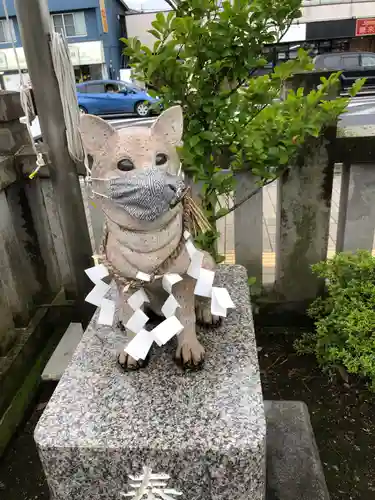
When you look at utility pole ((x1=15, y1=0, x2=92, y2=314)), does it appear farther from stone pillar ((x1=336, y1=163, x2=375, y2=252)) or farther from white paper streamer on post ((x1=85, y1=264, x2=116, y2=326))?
stone pillar ((x1=336, y1=163, x2=375, y2=252))

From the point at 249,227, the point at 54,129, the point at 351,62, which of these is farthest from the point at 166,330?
the point at 351,62

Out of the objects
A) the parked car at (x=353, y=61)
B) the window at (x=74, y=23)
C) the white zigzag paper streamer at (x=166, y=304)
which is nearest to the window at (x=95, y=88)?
the window at (x=74, y=23)

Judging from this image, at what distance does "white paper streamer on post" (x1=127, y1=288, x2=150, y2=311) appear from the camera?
49.7 inches

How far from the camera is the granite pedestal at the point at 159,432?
108cm

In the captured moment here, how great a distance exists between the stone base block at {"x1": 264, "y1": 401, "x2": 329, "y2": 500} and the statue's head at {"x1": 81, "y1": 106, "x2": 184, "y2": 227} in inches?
44.0

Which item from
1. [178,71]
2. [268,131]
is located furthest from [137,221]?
[268,131]

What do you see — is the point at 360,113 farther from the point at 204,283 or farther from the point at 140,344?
the point at 140,344

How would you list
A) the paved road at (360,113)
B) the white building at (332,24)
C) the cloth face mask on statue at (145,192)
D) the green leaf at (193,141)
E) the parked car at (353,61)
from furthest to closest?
the white building at (332,24), the parked car at (353,61), the paved road at (360,113), the green leaf at (193,141), the cloth face mask on statue at (145,192)

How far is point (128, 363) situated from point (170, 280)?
33 centimetres

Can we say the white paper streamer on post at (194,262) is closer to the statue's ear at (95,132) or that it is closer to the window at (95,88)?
the statue's ear at (95,132)

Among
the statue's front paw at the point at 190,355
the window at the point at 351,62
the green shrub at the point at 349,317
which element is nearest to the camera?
the statue's front paw at the point at 190,355

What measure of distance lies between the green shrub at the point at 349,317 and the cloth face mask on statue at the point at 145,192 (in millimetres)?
1317

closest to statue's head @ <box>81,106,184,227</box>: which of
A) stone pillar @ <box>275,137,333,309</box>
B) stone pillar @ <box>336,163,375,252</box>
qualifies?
stone pillar @ <box>275,137,333,309</box>

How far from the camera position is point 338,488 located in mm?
1752
